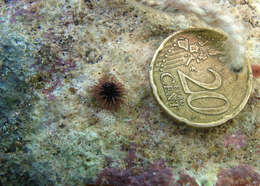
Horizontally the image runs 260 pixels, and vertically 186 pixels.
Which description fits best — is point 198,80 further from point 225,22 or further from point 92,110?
point 92,110

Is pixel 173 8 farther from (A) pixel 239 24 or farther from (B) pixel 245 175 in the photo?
(B) pixel 245 175

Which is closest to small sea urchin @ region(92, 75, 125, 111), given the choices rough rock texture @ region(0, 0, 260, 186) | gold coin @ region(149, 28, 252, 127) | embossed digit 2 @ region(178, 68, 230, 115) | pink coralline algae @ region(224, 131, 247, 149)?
rough rock texture @ region(0, 0, 260, 186)

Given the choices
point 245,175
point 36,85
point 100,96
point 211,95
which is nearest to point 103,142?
point 100,96

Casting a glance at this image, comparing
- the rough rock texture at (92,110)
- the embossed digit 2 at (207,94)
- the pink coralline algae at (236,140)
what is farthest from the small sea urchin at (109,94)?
the pink coralline algae at (236,140)

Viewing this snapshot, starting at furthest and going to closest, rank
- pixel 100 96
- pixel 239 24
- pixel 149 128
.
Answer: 1. pixel 239 24
2. pixel 149 128
3. pixel 100 96

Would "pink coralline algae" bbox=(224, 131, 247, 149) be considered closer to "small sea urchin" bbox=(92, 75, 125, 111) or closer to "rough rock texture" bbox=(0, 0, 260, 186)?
"rough rock texture" bbox=(0, 0, 260, 186)

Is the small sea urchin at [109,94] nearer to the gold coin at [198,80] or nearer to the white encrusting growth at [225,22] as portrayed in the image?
the gold coin at [198,80]
